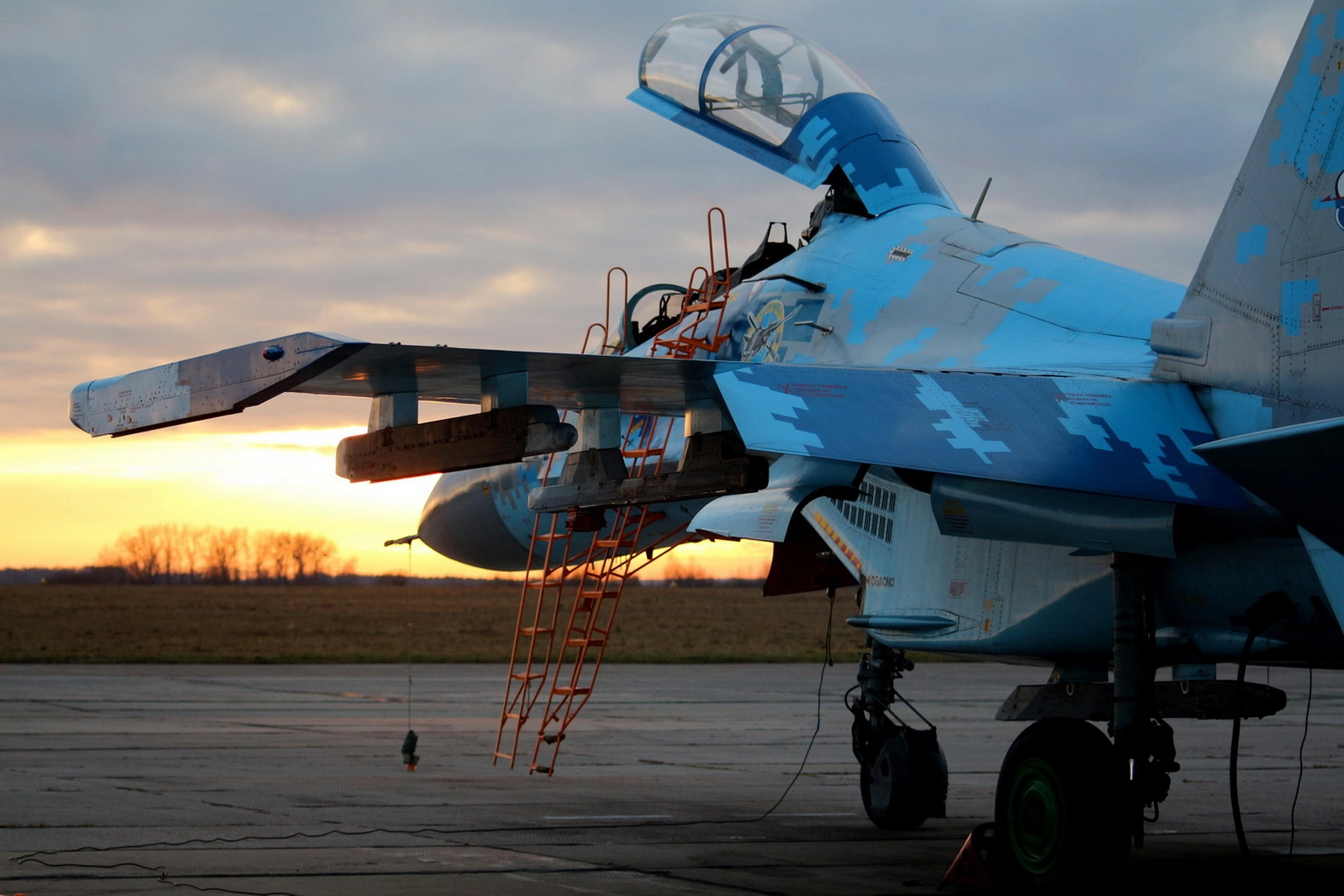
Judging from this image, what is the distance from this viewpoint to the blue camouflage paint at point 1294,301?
21.3ft

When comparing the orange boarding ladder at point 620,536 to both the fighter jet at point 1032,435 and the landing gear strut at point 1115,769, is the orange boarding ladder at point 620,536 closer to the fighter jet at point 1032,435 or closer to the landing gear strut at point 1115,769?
the fighter jet at point 1032,435

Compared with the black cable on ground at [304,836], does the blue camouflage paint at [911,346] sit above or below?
above

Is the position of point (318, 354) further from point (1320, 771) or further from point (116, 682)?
point (116, 682)

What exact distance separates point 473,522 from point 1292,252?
27.7ft

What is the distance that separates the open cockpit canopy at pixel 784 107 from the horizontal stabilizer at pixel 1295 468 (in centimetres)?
475

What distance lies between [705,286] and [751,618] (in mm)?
58446

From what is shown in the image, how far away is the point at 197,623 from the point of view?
187 ft

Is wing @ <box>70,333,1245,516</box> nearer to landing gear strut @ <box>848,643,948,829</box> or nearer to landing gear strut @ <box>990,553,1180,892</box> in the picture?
landing gear strut @ <box>990,553,1180,892</box>

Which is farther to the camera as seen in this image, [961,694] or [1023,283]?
[961,694]

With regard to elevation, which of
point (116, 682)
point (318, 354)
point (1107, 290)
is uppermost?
point (1107, 290)

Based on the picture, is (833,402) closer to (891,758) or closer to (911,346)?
(911,346)

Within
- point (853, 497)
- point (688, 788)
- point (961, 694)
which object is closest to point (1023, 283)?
point (853, 497)

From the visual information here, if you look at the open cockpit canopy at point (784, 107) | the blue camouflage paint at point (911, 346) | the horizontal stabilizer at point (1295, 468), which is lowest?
the horizontal stabilizer at point (1295, 468)

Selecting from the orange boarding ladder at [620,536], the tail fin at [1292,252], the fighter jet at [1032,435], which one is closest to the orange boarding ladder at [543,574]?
the orange boarding ladder at [620,536]
